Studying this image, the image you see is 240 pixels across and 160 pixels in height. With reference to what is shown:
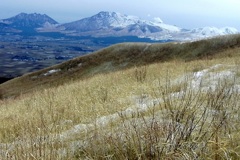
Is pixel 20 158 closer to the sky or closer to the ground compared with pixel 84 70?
closer to the sky

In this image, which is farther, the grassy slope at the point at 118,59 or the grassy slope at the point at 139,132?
the grassy slope at the point at 118,59

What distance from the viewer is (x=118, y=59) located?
53.2 meters

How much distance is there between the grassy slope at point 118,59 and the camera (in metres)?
45.8

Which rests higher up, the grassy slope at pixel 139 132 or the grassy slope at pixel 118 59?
the grassy slope at pixel 139 132

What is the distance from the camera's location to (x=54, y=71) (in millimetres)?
58000

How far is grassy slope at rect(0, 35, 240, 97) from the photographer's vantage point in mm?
45844

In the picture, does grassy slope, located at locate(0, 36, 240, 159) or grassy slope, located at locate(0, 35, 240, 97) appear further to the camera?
grassy slope, located at locate(0, 35, 240, 97)

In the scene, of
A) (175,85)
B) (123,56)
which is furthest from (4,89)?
(175,85)

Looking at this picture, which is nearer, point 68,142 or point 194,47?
point 68,142

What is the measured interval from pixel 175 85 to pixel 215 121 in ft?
18.4

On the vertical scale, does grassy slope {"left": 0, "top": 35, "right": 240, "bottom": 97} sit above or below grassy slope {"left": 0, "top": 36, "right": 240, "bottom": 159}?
below

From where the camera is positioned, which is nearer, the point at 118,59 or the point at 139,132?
the point at 139,132

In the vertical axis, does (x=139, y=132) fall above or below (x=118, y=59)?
above

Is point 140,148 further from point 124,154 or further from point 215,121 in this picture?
point 215,121
